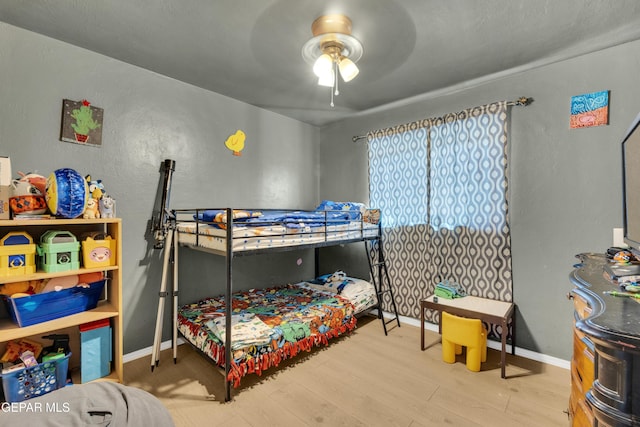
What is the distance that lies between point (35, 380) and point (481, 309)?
319cm

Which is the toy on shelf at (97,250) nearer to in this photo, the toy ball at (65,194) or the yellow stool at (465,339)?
the toy ball at (65,194)

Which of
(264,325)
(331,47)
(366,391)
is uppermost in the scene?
(331,47)

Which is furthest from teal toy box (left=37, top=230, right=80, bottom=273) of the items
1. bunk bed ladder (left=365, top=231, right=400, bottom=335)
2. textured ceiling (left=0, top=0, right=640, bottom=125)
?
bunk bed ladder (left=365, top=231, right=400, bottom=335)

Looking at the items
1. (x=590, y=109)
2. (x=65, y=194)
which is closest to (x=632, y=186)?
(x=590, y=109)

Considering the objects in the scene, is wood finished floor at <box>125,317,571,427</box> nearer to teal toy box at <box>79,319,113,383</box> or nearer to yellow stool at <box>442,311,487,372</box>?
yellow stool at <box>442,311,487,372</box>

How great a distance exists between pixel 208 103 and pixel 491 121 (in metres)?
2.75

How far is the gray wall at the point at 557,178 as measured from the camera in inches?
84.7

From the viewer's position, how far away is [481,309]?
7.87ft

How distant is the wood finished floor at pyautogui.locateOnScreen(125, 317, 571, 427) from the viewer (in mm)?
1786

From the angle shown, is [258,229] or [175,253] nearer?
[258,229]

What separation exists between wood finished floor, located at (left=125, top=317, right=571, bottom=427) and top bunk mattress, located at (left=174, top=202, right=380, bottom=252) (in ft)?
3.34

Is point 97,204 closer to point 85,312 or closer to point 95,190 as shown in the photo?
point 95,190

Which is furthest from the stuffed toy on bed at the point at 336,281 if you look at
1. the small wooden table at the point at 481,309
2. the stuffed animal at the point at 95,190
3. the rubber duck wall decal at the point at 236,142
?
the stuffed animal at the point at 95,190

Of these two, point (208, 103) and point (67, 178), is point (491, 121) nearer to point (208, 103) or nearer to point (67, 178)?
point (208, 103)
